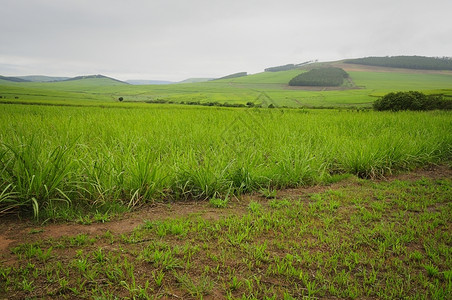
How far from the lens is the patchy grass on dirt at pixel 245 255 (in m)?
1.63

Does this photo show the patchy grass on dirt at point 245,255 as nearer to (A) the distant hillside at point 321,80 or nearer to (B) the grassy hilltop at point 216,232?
(B) the grassy hilltop at point 216,232

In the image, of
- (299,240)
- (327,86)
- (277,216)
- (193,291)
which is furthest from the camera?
(327,86)

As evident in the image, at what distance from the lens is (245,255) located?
204 centimetres

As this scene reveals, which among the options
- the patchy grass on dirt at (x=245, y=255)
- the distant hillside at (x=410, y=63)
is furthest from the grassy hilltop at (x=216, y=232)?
the distant hillside at (x=410, y=63)

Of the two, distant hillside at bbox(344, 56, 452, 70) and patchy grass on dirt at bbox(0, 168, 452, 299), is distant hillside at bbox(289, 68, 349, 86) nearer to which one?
distant hillside at bbox(344, 56, 452, 70)

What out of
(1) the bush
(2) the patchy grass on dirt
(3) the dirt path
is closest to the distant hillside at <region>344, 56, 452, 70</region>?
(1) the bush

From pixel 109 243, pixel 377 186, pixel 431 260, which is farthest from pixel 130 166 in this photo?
pixel 377 186

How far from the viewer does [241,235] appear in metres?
2.30

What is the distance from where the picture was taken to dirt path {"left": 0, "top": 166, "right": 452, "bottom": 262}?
87.2 inches

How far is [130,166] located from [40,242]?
1451 mm

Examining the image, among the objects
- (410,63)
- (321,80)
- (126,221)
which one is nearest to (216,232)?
(126,221)

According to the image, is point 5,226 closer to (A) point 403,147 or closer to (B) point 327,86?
(A) point 403,147

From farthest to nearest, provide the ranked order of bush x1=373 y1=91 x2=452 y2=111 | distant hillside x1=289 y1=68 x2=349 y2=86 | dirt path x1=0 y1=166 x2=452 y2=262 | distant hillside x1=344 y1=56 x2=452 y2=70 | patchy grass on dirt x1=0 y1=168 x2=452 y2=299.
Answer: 1. distant hillside x1=344 y1=56 x2=452 y2=70
2. distant hillside x1=289 y1=68 x2=349 y2=86
3. bush x1=373 y1=91 x2=452 y2=111
4. dirt path x1=0 y1=166 x2=452 y2=262
5. patchy grass on dirt x1=0 y1=168 x2=452 y2=299

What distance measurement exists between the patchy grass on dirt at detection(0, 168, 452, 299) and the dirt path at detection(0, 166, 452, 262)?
0.08ft
